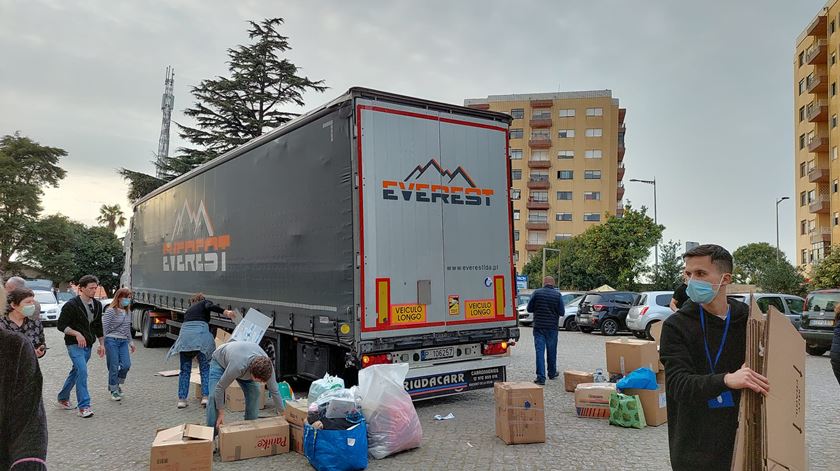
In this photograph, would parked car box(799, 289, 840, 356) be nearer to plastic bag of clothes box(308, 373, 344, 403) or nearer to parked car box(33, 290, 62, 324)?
plastic bag of clothes box(308, 373, 344, 403)

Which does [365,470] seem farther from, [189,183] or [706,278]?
[189,183]

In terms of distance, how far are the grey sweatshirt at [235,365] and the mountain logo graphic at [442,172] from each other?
2841 mm

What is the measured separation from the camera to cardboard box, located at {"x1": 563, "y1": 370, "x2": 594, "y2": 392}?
8.96 m

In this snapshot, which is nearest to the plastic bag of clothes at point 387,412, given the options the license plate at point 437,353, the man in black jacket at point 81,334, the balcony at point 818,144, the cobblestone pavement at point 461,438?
the cobblestone pavement at point 461,438

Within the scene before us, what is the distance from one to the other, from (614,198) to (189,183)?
65497 mm

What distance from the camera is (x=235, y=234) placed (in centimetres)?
1054

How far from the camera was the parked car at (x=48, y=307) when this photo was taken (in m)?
25.9

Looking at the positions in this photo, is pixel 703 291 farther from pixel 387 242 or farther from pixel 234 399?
pixel 234 399

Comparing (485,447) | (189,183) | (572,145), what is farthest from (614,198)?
(485,447)

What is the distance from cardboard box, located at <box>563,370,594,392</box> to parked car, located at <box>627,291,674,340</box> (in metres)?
10.1

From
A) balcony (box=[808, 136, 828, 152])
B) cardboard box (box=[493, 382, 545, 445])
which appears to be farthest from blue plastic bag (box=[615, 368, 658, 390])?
balcony (box=[808, 136, 828, 152])

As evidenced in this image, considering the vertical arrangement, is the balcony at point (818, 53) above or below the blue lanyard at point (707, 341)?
above

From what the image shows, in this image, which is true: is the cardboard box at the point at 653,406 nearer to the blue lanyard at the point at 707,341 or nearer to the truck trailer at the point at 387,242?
the truck trailer at the point at 387,242

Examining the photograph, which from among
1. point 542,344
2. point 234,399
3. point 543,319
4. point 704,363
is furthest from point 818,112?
point 704,363
